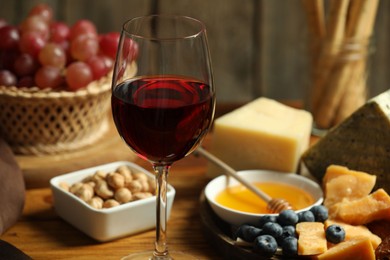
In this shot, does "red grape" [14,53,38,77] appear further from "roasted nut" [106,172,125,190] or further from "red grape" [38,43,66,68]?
"roasted nut" [106,172,125,190]

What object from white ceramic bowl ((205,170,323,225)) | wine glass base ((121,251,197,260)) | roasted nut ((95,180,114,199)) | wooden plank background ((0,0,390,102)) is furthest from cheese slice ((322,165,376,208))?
wooden plank background ((0,0,390,102))

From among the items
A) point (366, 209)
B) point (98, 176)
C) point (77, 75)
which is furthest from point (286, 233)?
point (77, 75)

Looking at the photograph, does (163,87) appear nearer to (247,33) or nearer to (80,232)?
(80,232)

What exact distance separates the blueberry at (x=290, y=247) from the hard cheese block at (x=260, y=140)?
0.30 m

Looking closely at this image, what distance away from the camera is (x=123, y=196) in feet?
4.04

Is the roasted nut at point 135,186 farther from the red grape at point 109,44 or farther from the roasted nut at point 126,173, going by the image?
the red grape at point 109,44

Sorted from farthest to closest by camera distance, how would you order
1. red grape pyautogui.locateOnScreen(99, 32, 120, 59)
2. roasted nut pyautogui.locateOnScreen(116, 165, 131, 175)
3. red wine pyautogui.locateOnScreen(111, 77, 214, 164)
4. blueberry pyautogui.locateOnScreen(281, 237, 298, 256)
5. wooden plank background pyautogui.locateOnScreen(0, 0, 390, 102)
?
wooden plank background pyautogui.locateOnScreen(0, 0, 390, 102) → red grape pyautogui.locateOnScreen(99, 32, 120, 59) → roasted nut pyautogui.locateOnScreen(116, 165, 131, 175) → blueberry pyautogui.locateOnScreen(281, 237, 298, 256) → red wine pyautogui.locateOnScreen(111, 77, 214, 164)

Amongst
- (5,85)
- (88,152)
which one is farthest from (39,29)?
(88,152)

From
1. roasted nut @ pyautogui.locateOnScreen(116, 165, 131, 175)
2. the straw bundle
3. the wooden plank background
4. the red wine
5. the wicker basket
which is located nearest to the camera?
the red wine

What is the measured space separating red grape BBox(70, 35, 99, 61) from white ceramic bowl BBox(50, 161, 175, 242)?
28 cm

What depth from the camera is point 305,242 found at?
108 centimetres

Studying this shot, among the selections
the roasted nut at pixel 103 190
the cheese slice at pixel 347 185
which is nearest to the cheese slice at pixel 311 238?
the cheese slice at pixel 347 185

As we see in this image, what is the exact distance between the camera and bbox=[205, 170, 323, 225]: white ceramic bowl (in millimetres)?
1188

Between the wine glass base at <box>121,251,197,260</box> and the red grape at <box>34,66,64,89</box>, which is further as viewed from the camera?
A: the red grape at <box>34,66,64,89</box>
